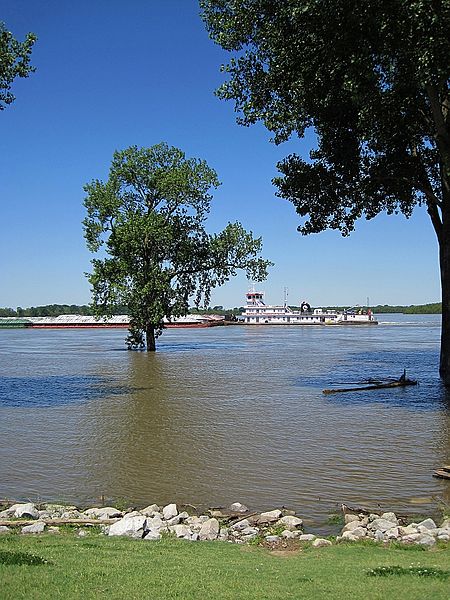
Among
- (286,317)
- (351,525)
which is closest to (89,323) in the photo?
(286,317)

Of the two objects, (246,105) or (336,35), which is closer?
(336,35)

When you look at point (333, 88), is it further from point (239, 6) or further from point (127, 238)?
point (127, 238)

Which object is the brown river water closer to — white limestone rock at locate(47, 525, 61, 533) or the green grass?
white limestone rock at locate(47, 525, 61, 533)

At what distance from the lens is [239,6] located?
20531 mm

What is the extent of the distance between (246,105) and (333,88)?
3334 millimetres

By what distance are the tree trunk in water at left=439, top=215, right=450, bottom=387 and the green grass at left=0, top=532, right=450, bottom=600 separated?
16.6m

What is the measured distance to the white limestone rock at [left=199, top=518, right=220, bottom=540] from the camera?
28.9ft

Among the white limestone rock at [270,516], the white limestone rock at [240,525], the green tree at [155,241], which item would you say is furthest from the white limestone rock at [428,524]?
the green tree at [155,241]

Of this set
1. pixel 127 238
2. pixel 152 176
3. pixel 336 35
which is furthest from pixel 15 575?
pixel 152 176

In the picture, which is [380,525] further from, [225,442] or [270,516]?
[225,442]

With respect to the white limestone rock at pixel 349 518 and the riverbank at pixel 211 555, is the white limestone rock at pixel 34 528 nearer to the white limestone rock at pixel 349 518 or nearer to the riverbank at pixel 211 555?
the riverbank at pixel 211 555

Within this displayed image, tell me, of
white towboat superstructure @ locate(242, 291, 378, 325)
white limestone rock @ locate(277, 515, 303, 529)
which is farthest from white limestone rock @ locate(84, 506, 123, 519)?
white towboat superstructure @ locate(242, 291, 378, 325)

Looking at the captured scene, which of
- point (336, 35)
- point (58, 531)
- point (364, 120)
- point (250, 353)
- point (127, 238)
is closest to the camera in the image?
point (58, 531)

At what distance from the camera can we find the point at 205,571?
662 cm
